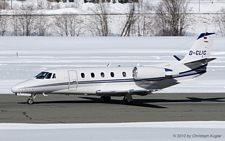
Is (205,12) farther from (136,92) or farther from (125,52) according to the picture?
(136,92)

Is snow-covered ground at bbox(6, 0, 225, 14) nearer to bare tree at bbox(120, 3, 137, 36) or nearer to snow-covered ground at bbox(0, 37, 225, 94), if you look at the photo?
bare tree at bbox(120, 3, 137, 36)

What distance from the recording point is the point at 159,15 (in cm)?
5912

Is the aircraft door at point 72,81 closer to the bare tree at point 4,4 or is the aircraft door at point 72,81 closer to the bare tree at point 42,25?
the bare tree at point 42,25

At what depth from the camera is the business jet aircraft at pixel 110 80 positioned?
22.7 metres

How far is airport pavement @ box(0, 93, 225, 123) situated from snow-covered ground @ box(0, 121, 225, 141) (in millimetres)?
1504

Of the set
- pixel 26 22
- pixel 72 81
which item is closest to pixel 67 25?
pixel 26 22

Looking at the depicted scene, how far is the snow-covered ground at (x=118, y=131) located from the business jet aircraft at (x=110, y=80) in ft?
20.5

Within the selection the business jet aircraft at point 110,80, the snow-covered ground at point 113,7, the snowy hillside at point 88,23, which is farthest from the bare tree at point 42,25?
the business jet aircraft at point 110,80

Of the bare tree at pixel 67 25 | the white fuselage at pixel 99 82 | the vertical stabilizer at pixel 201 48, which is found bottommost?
the white fuselage at pixel 99 82

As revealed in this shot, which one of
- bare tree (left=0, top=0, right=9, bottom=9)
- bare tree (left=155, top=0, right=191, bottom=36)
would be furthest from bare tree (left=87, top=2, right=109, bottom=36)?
bare tree (left=0, top=0, right=9, bottom=9)

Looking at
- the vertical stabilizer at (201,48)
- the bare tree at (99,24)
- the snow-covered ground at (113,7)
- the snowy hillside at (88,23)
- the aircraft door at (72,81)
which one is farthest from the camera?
the snow-covered ground at (113,7)

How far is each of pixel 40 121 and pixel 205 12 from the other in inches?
2013

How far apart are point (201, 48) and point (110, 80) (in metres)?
5.14

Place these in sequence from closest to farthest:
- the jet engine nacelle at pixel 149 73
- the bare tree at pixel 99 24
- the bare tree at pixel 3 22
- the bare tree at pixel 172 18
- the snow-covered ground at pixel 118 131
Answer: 1. the snow-covered ground at pixel 118 131
2. the jet engine nacelle at pixel 149 73
3. the bare tree at pixel 172 18
4. the bare tree at pixel 99 24
5. the bare tree at pixel 3 22
